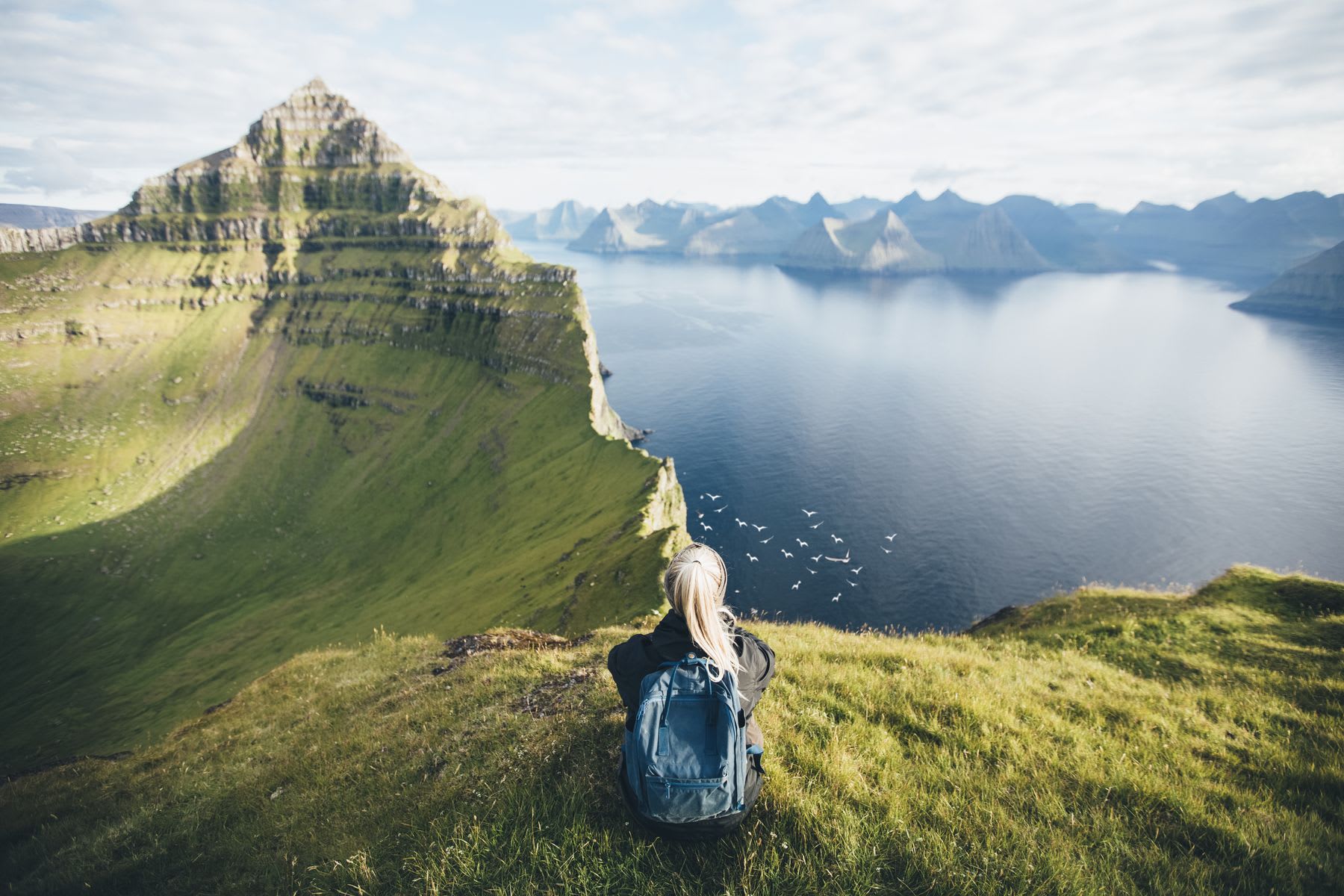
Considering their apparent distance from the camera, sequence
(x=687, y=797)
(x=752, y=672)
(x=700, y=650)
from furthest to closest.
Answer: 1. (x=752, y=672)
2. (x=700, y=650)
3. (x=687, y=797)

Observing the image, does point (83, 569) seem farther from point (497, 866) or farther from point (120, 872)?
point (497, 866)

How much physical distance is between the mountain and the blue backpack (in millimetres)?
43135

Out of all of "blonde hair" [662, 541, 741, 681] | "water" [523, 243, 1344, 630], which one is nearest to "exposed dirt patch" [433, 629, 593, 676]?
"blonde hair" [662, 541, 741, 681]

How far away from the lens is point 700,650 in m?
7.02

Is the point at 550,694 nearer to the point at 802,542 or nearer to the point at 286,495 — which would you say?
the point at 802,542

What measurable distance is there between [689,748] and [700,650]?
1.11 meters

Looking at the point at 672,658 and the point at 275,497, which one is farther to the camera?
the point at 275,497

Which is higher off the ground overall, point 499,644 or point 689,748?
point 689,748

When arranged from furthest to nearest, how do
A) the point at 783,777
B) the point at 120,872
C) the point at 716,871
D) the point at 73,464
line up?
the point at 73,464
the point at 120,872
the point at 783,777
the point at 716,871

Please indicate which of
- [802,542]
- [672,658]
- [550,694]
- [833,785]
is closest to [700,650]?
[672,658]

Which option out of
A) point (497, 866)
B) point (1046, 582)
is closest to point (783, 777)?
point (497, 866)

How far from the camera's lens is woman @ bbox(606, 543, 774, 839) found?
6.65 meters

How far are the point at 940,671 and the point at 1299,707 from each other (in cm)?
715

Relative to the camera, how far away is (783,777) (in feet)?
25.7
